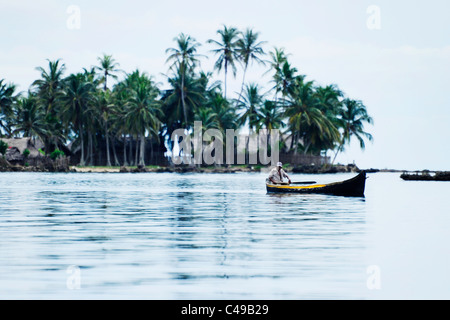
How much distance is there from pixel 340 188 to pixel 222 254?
16301 mm

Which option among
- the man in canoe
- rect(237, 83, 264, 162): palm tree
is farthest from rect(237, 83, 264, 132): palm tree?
the man in canoe

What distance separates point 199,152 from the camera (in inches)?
2581

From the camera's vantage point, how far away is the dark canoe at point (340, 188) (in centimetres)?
2672

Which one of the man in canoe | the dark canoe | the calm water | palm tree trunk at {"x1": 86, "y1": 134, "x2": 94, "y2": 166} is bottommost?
the calm water

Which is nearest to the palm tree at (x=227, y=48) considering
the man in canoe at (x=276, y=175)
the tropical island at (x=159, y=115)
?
the tropical island at (x=159, y=115)

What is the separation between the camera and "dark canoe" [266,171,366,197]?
87.7ft

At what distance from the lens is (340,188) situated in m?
26.8

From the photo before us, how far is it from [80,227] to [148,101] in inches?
1995

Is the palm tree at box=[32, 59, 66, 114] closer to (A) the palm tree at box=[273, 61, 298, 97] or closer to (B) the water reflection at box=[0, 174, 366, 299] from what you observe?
(A) the palm tree at box=[273, 61, 298, 97]

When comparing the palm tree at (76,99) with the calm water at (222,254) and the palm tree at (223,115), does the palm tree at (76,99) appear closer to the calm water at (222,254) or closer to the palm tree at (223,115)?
the palm tree at (223,115)

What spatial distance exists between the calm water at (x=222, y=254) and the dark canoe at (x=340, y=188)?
5.92m

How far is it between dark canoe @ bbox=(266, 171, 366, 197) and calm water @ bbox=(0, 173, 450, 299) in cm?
592
